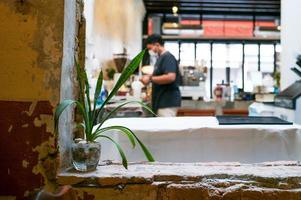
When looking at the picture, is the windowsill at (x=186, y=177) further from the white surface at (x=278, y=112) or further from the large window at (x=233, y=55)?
the large window at (x=233, y=55)

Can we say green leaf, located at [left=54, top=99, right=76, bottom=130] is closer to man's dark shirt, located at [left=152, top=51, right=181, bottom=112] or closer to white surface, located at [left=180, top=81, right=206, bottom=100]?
man's dark shirt, located at [left=152, top=51, right=181, bottom=112]

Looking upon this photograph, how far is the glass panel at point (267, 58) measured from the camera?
11.9m

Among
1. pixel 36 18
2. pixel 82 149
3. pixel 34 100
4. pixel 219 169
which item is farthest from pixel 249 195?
pixel 36 18

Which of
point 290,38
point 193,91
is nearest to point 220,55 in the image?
point 193,91

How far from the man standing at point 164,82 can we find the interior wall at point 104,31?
2.14ft

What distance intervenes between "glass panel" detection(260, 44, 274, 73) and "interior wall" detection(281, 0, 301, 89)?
23.7 ft

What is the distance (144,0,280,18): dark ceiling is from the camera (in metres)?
10.3

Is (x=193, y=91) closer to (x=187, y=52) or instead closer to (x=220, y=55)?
(x=187, y=52)

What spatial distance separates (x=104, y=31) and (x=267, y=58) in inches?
324

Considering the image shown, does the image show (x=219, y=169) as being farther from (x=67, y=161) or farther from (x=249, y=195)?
(x=67, y=161)

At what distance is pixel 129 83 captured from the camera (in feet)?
19.4

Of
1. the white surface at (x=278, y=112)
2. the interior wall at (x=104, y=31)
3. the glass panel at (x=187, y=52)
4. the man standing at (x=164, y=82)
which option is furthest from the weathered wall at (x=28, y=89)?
the glass panel at (x=187, y=52)

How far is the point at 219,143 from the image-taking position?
2.14 metres

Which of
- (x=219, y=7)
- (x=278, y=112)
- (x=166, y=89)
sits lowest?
(x=278, y=112)
